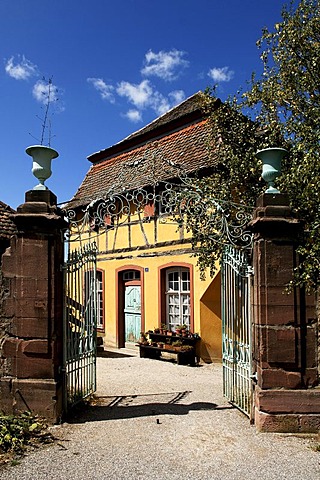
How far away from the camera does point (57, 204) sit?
18.6 ft

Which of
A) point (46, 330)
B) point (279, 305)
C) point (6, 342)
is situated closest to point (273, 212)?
point (279, 305)

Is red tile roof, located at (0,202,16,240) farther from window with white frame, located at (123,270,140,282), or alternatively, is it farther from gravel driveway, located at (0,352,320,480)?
gravel driveway, located at (0,352,320,480)

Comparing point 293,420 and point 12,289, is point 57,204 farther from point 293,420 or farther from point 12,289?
point 293,420

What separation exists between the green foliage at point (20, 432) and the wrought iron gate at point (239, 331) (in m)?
2.71

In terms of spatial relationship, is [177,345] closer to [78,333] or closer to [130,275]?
[130,275]

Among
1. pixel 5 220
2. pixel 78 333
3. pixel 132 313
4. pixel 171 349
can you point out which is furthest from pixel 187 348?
pixel 5 220

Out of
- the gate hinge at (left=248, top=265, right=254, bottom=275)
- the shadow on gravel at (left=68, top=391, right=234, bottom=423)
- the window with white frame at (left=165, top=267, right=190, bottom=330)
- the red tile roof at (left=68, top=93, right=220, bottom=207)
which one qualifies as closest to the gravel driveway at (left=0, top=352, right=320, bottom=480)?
the shadow on gravel at (left=68, top=391, right=234, bottom=423)

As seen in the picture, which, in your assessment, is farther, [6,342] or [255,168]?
[255,168]

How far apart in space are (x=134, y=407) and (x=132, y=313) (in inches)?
261

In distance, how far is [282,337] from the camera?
499cm

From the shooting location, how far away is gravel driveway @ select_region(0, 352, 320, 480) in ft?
13.1

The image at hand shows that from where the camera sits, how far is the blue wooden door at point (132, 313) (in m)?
12.7

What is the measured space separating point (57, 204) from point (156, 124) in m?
8.67

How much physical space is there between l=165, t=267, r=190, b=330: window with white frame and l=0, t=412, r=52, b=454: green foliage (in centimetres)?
623
